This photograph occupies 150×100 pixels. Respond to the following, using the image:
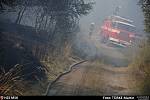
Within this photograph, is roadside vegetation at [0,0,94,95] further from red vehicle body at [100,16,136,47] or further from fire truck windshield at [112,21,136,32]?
fire truck windshield at [112,21,136,32]

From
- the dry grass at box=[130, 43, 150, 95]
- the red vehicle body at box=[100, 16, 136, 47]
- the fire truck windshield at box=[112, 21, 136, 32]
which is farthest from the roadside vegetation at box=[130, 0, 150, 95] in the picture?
the fire truck windshield at box=[112, 21, 136, 32]

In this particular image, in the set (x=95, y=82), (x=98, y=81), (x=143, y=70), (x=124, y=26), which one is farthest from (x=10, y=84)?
(x=124, y=26)

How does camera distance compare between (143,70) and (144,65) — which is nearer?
(143,70)

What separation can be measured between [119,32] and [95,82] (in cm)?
1146

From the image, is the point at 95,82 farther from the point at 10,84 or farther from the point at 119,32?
the point at 119,32

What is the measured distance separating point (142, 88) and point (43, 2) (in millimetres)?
9514

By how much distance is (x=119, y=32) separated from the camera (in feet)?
82.1

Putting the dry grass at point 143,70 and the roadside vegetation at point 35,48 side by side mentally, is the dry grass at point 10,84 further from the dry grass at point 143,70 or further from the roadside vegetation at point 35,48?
the dry grass at point 143,70

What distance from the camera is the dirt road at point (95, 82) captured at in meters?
12.9

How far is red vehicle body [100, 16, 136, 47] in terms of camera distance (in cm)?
2435

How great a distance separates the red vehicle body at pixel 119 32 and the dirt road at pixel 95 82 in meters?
6.15

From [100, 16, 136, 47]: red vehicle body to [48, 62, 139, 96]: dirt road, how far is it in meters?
6.15

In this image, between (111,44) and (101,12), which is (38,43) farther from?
(101,12)

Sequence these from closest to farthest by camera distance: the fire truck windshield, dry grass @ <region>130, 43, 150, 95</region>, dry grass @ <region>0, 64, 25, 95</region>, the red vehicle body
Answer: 1. dry grass @ <region>0, 64, 25, 95</region>
2. dry grass @ <region>130, 43, 150, 95</region>
3. the red vehicle body
4. the fire truck windshield
